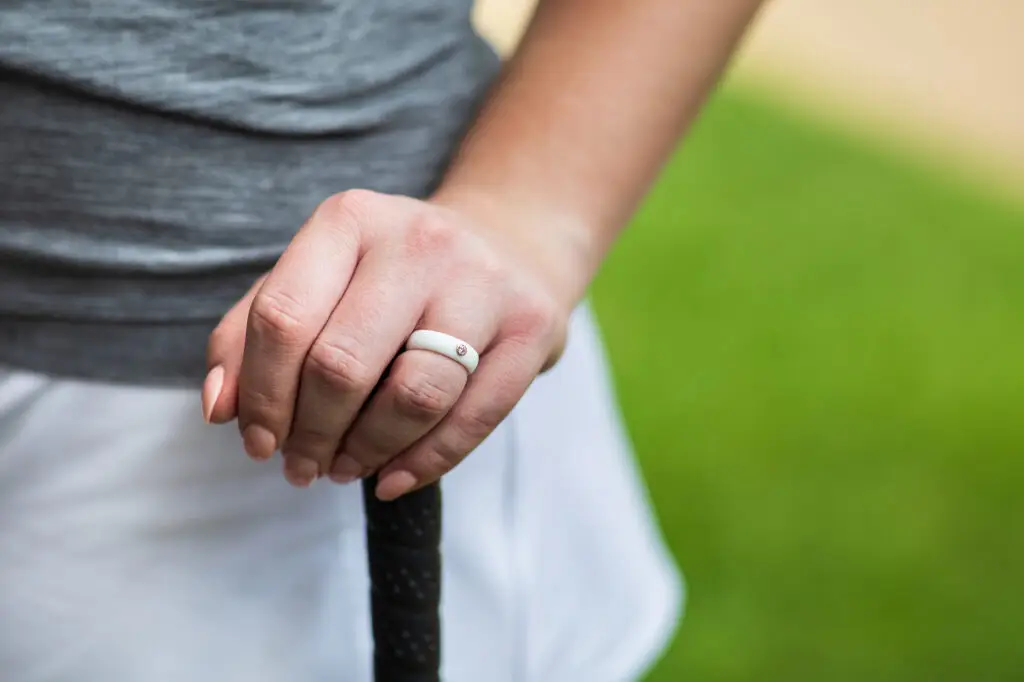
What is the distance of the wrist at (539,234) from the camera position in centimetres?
54

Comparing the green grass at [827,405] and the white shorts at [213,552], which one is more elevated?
the white shorts at [213,552]

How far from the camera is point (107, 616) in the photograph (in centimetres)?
55

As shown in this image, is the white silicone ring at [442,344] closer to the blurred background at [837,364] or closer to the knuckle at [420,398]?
the knuckle at [420,398]

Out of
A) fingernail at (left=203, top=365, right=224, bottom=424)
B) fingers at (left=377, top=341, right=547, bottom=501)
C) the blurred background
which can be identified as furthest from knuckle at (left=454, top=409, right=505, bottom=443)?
the blurred background

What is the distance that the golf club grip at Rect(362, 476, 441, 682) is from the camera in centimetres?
54

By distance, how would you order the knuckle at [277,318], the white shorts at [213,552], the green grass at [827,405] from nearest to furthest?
the knuckle at [277,318]
the white shorts at [213,552]
the green grass at [827,405]

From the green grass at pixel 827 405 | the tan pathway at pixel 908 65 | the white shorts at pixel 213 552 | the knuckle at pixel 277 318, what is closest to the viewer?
the knuckle at pixel 277 318

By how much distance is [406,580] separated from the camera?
546 mm

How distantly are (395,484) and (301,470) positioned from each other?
0.04 m

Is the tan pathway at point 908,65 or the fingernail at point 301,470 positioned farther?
the tan pathway at point 908,65

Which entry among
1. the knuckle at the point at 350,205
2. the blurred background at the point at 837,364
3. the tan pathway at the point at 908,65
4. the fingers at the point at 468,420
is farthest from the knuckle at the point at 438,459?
the tan pathway at the point at 908,65

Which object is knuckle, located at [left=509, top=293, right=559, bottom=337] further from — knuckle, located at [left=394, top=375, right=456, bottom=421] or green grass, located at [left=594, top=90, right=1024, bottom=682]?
green grass, located at [left=594, top=90, right=1024, bottom=682]

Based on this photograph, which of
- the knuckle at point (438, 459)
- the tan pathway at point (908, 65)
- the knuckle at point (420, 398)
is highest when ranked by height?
the knuckle at point (420, 398)

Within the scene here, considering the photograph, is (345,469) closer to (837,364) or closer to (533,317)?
(533,317)
